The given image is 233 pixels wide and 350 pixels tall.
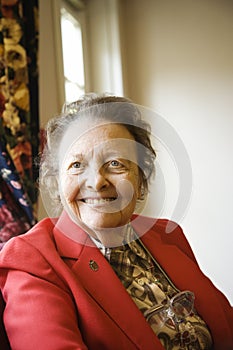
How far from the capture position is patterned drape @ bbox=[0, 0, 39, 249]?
1703 mm

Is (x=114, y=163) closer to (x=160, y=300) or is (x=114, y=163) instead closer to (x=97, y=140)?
(x=97, y=140)

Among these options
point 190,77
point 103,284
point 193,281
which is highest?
point 190,77

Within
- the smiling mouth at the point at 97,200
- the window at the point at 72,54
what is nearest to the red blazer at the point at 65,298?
the smiling mouth at the point at 97,200

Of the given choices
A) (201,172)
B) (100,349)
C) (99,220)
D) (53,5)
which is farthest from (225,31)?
(100,349)

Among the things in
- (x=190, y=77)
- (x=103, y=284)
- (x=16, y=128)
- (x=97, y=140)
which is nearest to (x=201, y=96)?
(x=190, y=77)

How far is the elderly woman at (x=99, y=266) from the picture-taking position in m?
0.96

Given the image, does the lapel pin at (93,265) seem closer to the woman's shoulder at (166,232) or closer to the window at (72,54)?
the woman's shoulder at (166,232)

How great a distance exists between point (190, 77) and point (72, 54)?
28.9 inches

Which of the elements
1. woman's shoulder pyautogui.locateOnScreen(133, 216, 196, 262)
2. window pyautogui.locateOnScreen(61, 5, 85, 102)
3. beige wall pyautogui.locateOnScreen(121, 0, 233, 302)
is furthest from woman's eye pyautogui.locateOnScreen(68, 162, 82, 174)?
beige wall pyautogui.locateOnScreen(121, 0, 233, 302)

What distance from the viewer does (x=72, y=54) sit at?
114 inches

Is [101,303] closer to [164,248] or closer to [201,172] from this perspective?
[164,248]

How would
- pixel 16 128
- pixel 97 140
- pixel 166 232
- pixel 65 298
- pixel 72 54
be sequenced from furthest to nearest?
pixel 72 54
pixel 16 128
pixel 166 232
pixel 97 140
pixel 65 298

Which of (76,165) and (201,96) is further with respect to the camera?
(201,96)

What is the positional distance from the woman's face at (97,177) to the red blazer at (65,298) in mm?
84
